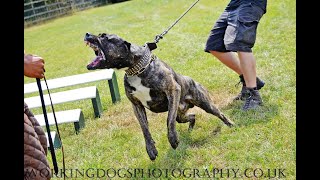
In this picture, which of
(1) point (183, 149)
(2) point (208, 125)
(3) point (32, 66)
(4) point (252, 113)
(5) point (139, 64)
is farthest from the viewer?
(4) point (252, 113)

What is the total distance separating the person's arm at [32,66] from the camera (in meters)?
2.49

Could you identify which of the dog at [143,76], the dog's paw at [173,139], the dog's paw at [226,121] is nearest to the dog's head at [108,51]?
the dog at [143,76]

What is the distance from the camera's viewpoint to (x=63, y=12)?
2188cm

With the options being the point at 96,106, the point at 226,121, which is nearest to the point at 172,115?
the point at 226,121

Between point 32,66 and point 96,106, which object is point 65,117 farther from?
point 32,66

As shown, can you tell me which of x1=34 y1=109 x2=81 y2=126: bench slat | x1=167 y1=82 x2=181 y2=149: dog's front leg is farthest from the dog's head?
x1=34 y1=109 x2=81 y2=126: bench slat

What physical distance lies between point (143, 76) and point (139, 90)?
139 mm

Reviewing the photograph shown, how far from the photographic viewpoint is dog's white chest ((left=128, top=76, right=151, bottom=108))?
3.75 metres

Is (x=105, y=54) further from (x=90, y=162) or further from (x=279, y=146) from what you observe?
(x=279, y=146)

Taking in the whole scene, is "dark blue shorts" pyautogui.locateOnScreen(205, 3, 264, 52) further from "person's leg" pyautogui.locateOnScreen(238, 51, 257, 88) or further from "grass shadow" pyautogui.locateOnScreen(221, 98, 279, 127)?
"grass shadow" pyautogui.locateOnScreen(221, 98, 279, 127)

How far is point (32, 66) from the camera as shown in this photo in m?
2.50
